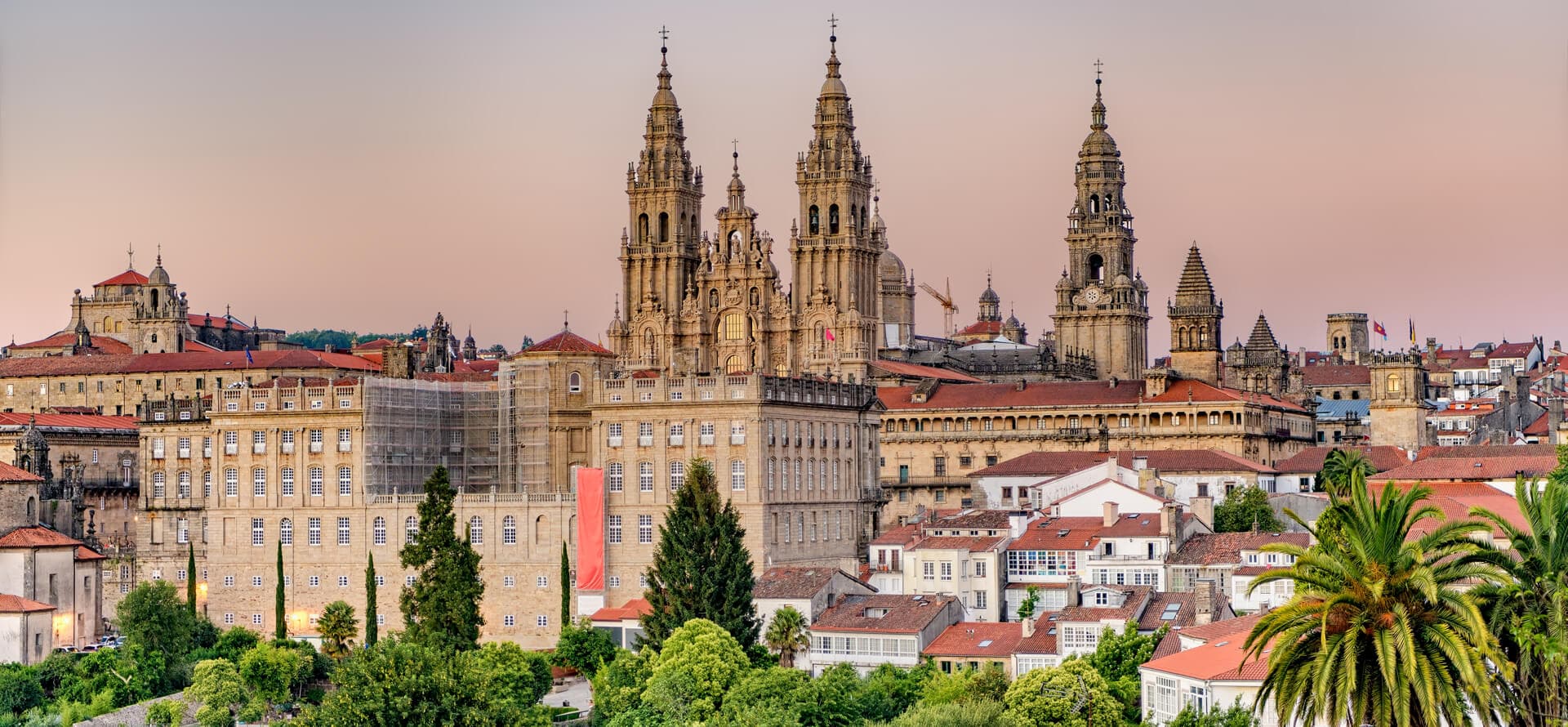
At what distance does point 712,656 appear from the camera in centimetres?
7081

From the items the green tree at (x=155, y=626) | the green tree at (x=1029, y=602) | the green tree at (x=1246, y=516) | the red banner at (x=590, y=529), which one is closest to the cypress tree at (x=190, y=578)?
the green tree at (x=155, y=626)

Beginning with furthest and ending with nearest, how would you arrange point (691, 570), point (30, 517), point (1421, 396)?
point (1421, 396) < point (30, 517) < point (691, 570)

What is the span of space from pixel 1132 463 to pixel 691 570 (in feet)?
97.5

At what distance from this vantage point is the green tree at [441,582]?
8125 centimetres

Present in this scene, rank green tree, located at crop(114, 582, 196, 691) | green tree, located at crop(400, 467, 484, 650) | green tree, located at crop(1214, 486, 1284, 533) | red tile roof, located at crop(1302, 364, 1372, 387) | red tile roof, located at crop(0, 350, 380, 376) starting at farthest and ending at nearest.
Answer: red tile roof, located at crop(1302, 364, 1372, 387) < red tile roof, located at crop(0, 350, 380, 376) < green tree, located at crop(1214, 486, 1284, 533) < green tree, located at crop(114, 582, 196, 691) < green tree, located at crop(400, 467, 484, 650)

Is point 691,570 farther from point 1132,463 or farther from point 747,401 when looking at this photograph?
point 1132,463

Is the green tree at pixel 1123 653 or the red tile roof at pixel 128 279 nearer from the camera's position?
the green tree at pixel 1123 653

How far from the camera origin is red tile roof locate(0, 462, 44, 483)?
94625 mm

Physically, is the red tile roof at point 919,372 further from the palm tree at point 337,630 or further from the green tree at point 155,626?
the green tree at point 155,626

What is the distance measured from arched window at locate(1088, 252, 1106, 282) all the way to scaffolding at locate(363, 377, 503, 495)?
56528 millimetres

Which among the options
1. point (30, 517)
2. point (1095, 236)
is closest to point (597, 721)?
point (30, 517)

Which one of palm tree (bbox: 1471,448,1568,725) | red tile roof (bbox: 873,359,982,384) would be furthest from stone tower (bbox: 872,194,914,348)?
palm tree (bbox: 1471,448,1568,725)

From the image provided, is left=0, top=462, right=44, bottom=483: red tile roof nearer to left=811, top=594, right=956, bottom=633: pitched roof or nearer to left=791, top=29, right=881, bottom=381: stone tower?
left=811, top=594, right=956, bottom=633: pitched roof

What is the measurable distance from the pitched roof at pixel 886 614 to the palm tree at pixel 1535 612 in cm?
3611
